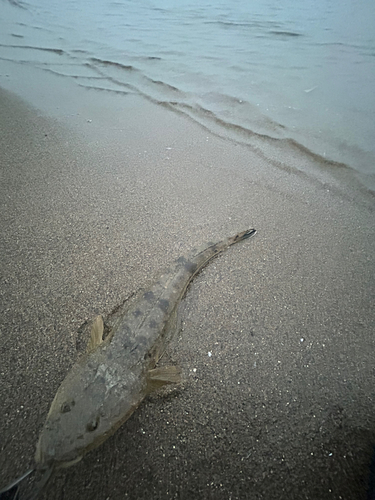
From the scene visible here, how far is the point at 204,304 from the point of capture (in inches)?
87.3

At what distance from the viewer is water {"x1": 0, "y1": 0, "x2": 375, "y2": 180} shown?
14.5ft

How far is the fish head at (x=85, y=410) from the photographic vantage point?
1438mm

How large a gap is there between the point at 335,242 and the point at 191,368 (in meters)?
1.79

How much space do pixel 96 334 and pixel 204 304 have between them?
2.62ft

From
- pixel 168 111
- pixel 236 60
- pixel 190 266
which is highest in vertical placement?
pixel 236 60

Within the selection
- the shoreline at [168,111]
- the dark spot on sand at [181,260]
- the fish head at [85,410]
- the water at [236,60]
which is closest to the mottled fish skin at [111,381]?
the fish head at [85,410]

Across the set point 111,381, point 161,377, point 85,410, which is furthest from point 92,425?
point 161,377

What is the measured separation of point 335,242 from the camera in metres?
2.70

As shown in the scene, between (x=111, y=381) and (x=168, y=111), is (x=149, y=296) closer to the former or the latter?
(x=111, y=381)

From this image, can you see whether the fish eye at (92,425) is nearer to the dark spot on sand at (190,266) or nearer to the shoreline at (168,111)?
the dark spot on sand at (190,266)

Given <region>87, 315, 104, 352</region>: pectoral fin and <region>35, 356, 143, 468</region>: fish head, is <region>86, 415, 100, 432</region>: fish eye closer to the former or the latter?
<region>35, 356, 143, 468</region>: fish head

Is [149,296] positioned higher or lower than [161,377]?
higher

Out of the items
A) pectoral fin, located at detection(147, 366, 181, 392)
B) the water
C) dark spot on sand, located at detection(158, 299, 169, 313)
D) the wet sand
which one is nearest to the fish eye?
the wet sand

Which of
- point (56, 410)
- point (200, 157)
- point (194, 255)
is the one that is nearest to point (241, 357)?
point (194, 255)
